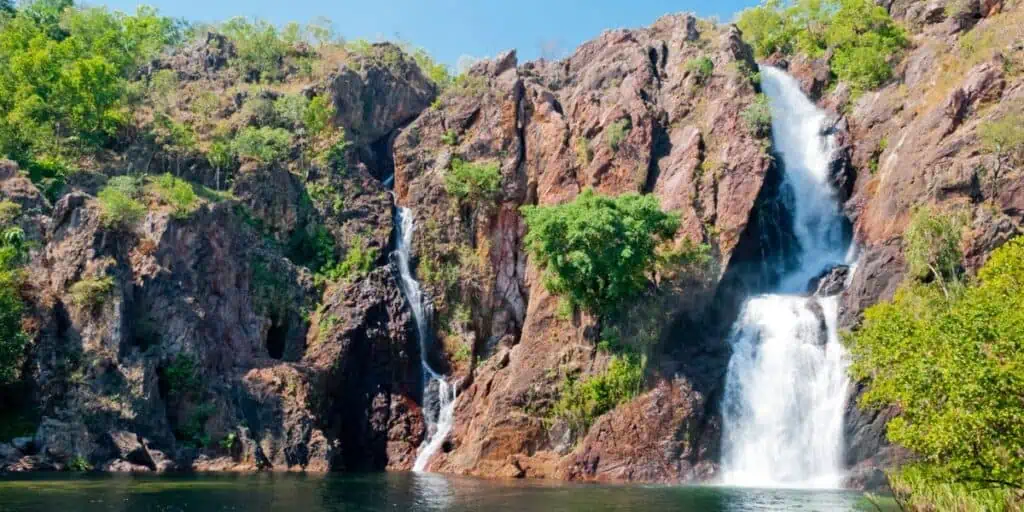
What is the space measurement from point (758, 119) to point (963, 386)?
1468 inches

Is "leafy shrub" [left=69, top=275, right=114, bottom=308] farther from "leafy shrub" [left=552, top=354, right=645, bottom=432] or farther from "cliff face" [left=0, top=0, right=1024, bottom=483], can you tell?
"leafy shrub" [left=552, top=354, right=645, bottom=432]

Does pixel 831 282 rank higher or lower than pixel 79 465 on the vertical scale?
higher

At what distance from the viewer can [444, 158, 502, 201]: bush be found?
54.1 metres

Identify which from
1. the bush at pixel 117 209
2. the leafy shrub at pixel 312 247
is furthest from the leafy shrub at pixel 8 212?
the leafy shrub at pixel 312 247

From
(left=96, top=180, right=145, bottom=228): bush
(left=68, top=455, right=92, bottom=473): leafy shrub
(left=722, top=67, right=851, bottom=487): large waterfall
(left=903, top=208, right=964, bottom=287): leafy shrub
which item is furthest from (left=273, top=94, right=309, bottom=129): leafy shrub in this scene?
(left=903, top=208, right=964, bottom=287): leafy shrub

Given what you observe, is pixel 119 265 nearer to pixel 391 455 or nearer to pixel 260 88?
pixel 391 455

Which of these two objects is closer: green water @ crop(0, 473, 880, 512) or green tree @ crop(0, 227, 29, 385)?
green water @ crop(0, 473, 880, 512)

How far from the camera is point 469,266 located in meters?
52.8

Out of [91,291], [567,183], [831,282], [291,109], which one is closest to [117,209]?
[91,291]

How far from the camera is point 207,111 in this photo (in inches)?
2430

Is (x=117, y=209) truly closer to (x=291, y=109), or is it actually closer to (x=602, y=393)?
(x=291, y=109)

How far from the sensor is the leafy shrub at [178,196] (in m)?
47.3

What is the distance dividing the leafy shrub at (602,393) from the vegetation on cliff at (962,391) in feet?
63.8

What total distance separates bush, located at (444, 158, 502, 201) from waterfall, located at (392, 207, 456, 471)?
3.92 m
